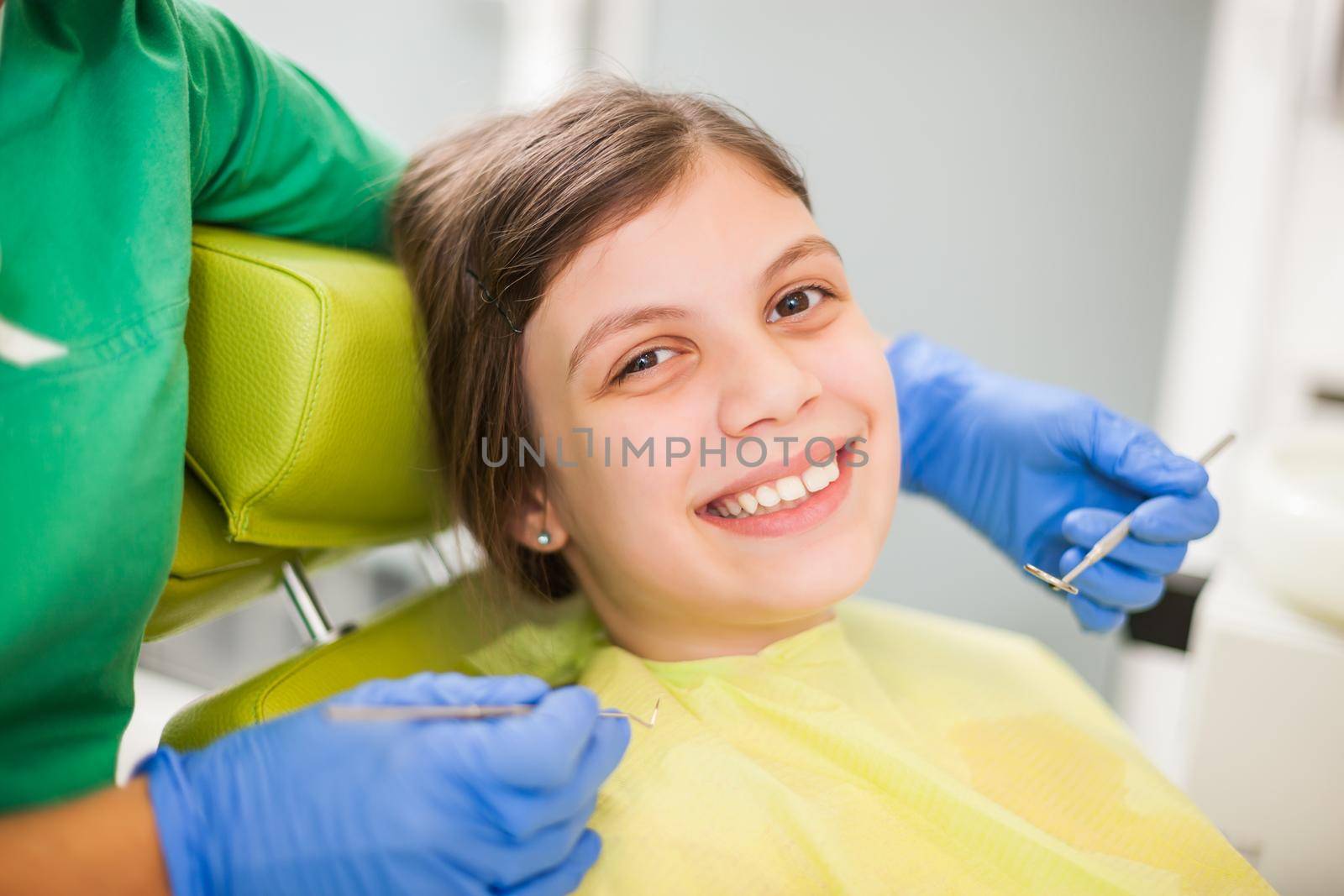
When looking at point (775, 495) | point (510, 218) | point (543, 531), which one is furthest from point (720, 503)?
point (510, 218)

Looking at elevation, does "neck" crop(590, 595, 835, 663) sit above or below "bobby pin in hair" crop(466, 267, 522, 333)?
below

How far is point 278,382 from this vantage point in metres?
0.81

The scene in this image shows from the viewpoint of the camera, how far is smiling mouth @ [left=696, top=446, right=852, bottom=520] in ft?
3.04

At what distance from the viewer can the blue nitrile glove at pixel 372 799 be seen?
2.10ft

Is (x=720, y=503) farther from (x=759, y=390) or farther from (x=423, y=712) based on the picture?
(x=423, y=712)

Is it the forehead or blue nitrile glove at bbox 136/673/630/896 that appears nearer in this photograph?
blue nitrile glove at bbox 136/673/630/896

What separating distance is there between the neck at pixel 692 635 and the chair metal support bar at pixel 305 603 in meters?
0.31

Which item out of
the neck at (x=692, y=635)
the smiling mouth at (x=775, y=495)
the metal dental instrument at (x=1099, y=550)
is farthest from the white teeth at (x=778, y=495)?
the metal dental instrument at (x=1099, y=550)

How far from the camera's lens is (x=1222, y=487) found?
177 centimetres

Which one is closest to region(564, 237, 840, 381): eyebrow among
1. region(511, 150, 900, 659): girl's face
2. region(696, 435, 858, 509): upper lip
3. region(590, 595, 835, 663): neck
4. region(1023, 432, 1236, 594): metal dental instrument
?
region(511, 150, 900, 659): girl's face

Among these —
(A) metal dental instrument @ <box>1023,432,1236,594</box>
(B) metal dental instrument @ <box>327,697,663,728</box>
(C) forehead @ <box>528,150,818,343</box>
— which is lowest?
(A) metal dental instrument @ <box>1023,432,1236,594</box>

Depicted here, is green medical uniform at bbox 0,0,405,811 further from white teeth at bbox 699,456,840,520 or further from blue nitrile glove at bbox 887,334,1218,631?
blue nitrile glove at bbox 887,334,1218,631

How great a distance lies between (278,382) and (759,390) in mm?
408

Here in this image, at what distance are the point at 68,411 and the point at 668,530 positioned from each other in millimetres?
477
